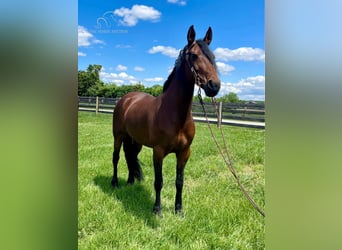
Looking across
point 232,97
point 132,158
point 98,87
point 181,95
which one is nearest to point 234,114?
point 232,97

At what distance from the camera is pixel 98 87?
1.67 metres

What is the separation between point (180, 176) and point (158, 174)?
4.7 inches

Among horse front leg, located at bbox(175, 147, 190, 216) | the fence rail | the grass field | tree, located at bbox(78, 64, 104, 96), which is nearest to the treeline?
tree, located at bbox(78, 64, 104, 96)

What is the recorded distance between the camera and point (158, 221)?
151cm

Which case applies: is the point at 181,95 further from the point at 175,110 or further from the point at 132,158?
the point at 132,158

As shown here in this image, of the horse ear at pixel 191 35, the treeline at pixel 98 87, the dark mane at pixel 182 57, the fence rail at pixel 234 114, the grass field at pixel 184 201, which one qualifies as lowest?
the grass field at pixel 184 201

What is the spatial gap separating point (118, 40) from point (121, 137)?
22.7 inches

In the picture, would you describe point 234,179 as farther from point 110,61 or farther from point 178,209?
point 110,61

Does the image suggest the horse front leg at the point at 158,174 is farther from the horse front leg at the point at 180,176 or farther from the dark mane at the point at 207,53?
the dark mane at the point at 207,53

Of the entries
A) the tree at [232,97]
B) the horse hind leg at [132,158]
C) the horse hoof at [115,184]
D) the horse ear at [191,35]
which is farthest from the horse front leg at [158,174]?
the horse ear at [191,35]

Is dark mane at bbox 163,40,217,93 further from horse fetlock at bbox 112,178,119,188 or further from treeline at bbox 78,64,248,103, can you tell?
horse fetlock at bbox 112,178,119,188

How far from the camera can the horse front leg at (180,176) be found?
4.93ft

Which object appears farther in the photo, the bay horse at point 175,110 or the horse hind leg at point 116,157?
the horse hind leg at point 116,157
